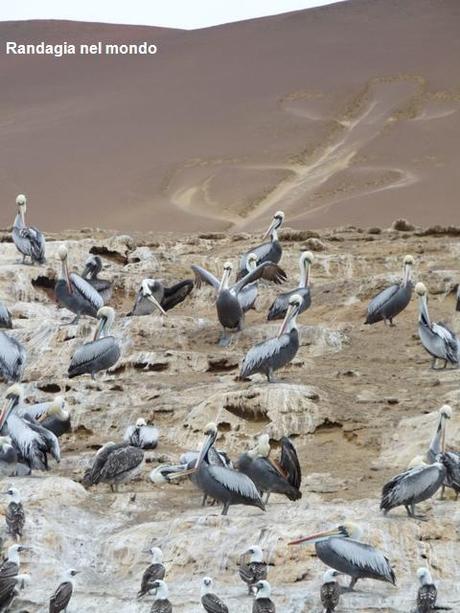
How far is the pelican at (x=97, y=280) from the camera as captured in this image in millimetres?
22844

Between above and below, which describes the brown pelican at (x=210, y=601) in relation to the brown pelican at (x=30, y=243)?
below

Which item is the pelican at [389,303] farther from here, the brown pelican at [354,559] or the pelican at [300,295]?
the brown pelican at [354,559]

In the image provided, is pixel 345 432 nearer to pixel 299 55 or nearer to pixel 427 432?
pixel 427 432

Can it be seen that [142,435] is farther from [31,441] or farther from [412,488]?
[412,488]

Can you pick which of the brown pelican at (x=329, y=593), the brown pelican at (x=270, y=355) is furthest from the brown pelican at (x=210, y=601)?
the brown pelican at (x=270, y=355)

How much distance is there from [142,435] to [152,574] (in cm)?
390

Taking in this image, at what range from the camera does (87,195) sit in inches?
1928

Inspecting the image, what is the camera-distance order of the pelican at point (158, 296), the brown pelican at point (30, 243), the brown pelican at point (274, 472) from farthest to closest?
1. the brown pelican at point (30, 243)
2. the pelican at point (158, 296)
3. the brown pelican at point (274, 472)

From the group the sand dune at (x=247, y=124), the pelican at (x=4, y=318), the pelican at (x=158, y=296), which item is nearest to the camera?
the pelican at (x=4, y=318)

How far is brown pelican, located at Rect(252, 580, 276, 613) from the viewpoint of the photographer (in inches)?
480

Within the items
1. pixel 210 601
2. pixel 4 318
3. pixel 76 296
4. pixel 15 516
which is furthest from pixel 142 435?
pixel 4 318

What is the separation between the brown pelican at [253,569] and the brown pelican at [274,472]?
65.6 inches

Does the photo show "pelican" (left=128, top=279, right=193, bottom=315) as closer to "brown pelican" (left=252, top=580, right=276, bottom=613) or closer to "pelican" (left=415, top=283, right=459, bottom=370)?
"pelican" (left=415, top=283, right=459, bottom=370)

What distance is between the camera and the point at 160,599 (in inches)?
492
